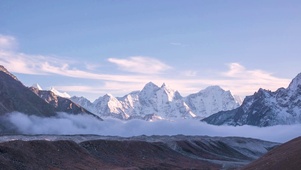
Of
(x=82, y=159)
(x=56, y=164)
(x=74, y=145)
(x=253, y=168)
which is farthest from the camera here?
(x=74, y=145)

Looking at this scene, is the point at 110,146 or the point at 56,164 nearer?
the point at 56,164

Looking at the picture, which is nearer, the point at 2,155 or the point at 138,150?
the point at 2,155

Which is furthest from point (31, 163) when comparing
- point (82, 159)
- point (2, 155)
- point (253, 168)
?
point (253, 168)

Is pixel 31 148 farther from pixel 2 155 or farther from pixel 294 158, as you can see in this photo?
pixel 294 158

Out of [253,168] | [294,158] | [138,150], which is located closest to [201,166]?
[138,150]

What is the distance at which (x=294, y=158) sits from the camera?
8138 centimetres

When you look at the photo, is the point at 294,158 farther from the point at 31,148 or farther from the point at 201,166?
the point at 201,166

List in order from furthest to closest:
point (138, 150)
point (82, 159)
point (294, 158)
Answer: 1. point (138, 150)
2. point (82, 159)
3. point (294, 158)

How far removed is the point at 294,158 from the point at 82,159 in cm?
8398

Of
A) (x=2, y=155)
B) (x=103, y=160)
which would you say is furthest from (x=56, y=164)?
(x=103, y=160)

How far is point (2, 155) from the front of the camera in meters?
118

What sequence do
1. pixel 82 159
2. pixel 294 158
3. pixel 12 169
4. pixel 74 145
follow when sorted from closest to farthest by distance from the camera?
pixel 294 158 < pixel 12 169 < pixel 82 159 < pixel 74 145

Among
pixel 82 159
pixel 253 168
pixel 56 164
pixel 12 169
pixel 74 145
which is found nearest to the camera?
pixel 253 168

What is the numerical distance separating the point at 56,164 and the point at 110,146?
50.0m
